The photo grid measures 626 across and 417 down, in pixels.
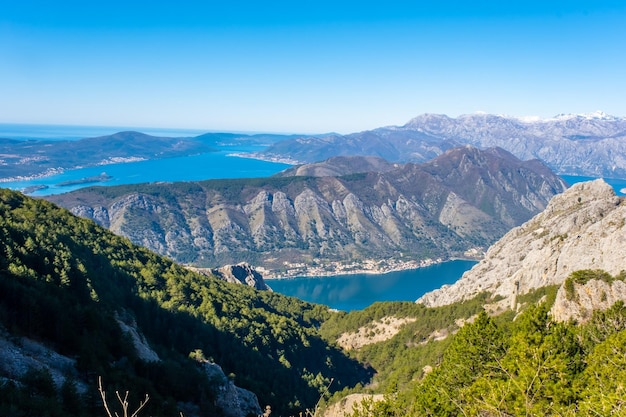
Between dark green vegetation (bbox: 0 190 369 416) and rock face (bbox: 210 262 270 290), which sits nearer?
dark green vegetation (bbox: 0 190 369 416)

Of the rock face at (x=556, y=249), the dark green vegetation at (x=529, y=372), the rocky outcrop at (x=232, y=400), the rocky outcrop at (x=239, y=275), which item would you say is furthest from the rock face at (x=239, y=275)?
the dark green vegetation at (x=529, y=372)

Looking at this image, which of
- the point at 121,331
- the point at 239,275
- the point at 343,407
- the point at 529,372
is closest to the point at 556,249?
the point at 343,407

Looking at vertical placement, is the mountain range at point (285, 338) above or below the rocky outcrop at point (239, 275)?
above

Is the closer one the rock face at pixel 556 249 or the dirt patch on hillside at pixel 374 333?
the rock face at pixel 556 249

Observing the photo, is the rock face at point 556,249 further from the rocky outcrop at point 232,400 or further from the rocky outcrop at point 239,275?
the rocky outcrop at point 239,275

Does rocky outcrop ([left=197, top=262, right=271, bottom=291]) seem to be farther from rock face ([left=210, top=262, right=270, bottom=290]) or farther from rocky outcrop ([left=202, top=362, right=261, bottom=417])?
rocky outcrop ([left=202, top=362, right=261, bottom=417])

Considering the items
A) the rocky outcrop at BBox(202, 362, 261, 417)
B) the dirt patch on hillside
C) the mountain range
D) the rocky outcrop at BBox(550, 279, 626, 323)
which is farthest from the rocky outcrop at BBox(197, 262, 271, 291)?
the rocky outcrop at BBox(550, 279, 626, 323)

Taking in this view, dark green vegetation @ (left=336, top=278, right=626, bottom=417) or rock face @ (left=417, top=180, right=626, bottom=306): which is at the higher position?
dark green vegetation @ (left=336, top=278, right=626, bottom=417)

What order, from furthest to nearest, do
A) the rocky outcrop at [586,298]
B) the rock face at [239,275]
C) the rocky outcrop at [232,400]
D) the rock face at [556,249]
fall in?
the rock face at [239,275] < the rock face at [556,249] < the rocky outcrop at [586,298] < the rocky outcrop at [232,400]
